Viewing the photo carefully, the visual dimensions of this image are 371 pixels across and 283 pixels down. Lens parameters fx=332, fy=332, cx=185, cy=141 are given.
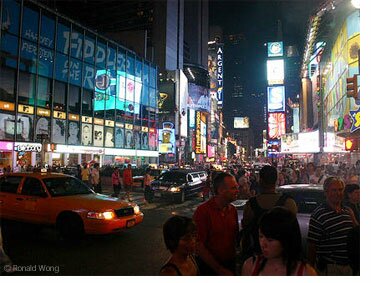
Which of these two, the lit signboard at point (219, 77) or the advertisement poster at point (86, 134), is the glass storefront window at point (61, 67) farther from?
the lit signboard at point (219, 77)

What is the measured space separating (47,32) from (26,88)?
23.7 feet

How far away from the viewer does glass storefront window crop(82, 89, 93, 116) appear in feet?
138

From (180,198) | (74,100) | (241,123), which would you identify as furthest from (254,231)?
(241,123)

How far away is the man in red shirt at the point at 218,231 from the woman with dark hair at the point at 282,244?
1.11 m

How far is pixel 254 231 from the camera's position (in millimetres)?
4055

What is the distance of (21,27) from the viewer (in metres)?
33.1

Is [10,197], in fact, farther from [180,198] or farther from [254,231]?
[180,198]

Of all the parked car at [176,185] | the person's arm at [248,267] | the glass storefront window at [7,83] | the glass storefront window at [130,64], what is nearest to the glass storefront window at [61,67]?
the glass storefront window at [7,83]

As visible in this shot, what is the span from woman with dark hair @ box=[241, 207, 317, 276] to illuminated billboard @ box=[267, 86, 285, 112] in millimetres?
73538

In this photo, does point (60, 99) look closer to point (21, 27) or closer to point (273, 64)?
point (21, 27)

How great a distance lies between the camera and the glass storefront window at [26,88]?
109ft

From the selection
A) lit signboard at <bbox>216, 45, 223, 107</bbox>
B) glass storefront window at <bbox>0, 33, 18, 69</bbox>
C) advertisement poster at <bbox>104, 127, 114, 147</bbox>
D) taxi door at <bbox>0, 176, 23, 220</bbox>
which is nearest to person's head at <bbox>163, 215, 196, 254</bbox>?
taxi door at <bbox>0, 176, 23, 220</bbox>

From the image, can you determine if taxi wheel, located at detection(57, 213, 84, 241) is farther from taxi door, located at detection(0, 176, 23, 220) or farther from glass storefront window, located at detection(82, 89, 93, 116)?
glass storefront window, located at detection(82, 89, 93, 116)

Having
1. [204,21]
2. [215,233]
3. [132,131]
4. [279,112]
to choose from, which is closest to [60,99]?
[132,131]
